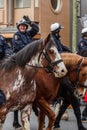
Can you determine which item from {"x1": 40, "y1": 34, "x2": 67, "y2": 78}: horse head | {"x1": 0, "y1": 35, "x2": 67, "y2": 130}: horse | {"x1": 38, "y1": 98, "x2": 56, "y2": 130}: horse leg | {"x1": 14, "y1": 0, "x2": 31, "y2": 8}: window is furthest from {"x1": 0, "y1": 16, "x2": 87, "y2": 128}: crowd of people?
{"x1": 14, "y1": 0, "x2": 31, "y2": 8}: window

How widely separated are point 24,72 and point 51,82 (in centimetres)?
124

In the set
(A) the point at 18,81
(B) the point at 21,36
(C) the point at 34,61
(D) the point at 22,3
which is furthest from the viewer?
(D) the point at 22,3

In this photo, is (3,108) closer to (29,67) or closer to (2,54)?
(29,67)

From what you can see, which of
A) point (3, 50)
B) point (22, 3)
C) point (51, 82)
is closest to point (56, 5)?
point (22, 3)

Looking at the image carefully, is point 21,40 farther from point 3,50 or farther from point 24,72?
point 24,72

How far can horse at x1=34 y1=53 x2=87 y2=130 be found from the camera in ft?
29.2

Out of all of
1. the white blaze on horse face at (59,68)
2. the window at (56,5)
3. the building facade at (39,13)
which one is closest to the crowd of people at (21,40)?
the white blaze on horse face at (59,68)

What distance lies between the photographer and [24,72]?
7816 millimetres

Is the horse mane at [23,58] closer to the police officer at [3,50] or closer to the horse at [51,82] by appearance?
the horse at [51,82]

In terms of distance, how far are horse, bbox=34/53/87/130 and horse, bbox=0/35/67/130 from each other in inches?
34.3

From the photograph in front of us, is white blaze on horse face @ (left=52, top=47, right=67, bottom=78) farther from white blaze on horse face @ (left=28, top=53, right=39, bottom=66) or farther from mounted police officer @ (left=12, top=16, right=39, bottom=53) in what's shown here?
mounted police officer @ (left=12, top=16, right=39, bottom=53)

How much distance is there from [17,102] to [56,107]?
3.07 meters

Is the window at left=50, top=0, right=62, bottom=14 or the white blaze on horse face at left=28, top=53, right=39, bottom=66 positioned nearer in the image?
the white blaze on horse face at left=28, top=53, right=39, bottom=66

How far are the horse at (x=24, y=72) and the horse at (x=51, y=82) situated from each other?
871 millimetres
